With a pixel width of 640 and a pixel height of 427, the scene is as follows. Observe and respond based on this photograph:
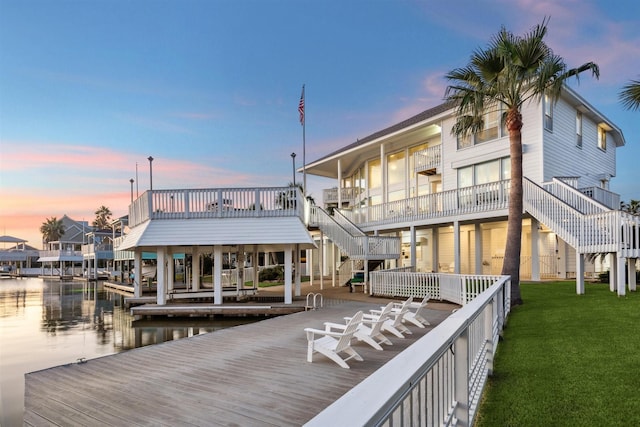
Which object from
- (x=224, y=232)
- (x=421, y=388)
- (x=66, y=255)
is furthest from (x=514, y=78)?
(x=66, y=255)

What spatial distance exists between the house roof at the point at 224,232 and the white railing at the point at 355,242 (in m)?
4.61

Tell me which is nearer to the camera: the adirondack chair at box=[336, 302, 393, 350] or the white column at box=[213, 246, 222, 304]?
the adirondack chair at box=[336, 302, 393, 350]

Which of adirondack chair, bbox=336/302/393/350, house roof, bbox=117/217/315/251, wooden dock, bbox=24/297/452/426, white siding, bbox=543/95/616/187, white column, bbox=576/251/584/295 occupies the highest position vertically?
white siding, bbox=543/95/616/187

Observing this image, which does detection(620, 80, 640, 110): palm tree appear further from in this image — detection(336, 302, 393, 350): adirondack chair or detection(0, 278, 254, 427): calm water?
detection(0, 278, 254, 427): calm water

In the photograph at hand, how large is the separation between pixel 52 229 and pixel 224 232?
316 feet

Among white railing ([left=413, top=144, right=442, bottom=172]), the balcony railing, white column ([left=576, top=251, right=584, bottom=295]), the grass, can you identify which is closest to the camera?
the grass

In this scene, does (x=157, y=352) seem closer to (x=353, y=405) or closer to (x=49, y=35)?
(x=353, y=405)

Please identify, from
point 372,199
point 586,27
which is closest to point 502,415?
point 586,27

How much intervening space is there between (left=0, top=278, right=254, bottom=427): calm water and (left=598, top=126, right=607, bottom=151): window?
25.5 meters

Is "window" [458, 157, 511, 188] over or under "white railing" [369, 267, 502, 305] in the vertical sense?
over

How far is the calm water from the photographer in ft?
31.8

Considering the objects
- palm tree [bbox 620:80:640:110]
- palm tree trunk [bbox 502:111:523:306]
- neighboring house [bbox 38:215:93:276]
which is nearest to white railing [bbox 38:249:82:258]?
neighboring house [bbox 38:215:93:276]

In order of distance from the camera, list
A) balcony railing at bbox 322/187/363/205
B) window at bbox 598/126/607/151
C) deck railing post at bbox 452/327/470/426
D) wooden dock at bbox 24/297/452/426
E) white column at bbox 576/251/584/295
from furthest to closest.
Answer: balcony railing at bbox 322/187/363/205 < window at bbox 598/126/607/151 < white column at bbox 576/251/584/295 < wooden dock at bbox 24/297/452/426 < deck railing post at bbox 452/327/470/426

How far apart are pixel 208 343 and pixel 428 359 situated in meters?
8.67
